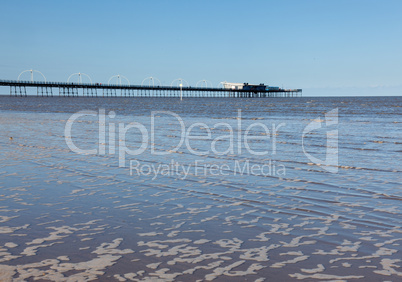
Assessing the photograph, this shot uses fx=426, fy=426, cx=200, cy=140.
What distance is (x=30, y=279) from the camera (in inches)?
154

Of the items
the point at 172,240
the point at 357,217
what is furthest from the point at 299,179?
the point at 172,240

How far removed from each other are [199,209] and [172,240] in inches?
57.9

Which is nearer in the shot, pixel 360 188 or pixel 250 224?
pixel 250 224

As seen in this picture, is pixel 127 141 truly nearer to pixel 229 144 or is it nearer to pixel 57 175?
pixel 229 144

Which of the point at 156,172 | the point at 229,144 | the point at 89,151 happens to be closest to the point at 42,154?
the point at 89,151

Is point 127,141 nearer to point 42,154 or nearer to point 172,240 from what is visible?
point 42,154

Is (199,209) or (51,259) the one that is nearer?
(51,259)

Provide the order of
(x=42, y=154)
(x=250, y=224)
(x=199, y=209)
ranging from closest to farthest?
(x=250, y=224), (x=199, y=209), (x=42, y=154)

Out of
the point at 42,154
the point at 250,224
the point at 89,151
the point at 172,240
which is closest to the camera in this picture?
the point at 172,240

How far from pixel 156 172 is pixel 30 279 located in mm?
5872

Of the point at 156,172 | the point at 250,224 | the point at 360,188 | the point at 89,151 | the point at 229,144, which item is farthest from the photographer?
the point at 229,144

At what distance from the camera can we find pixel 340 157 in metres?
12.5

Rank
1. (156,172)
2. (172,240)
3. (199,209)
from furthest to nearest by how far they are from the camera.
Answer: (156,172)
(199,209)
(172,240)

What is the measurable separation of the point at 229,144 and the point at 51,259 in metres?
11.7
